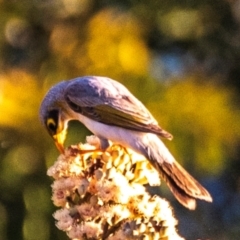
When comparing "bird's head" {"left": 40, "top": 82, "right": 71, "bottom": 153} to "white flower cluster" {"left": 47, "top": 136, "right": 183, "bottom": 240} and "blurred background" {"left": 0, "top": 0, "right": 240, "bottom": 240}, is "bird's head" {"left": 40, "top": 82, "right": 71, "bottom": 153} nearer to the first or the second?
"blurred background" {"left": 0, "top": 0, "right": 240, "bottom": 240}

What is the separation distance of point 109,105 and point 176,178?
0.47 meters

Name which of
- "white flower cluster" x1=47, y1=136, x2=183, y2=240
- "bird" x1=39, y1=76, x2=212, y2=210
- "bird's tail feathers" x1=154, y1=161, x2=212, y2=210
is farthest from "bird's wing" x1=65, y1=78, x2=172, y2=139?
"white flower cluster" x1=47, y1=136, x2=183, y2=240

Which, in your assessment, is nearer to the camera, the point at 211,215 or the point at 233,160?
the point at 233,160

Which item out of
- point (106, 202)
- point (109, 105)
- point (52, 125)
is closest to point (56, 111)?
point (52, 125)

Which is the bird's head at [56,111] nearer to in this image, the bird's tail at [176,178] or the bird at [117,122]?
the bird at [117,122]

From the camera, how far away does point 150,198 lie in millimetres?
2059

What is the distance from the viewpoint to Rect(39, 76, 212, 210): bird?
2.30 m

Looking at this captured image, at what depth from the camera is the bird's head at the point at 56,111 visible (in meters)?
2.83

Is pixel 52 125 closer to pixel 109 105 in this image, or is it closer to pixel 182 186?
pixel 109 105

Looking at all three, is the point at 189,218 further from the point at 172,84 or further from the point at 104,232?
the point at 104,232

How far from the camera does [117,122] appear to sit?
2.60m

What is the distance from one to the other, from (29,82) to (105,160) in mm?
1446

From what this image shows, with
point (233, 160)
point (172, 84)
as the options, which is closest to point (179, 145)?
point (172, 84)

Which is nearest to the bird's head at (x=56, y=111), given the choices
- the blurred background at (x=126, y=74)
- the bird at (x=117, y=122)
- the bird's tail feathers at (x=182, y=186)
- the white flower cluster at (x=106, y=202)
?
the bird at (x=117, y=122)
